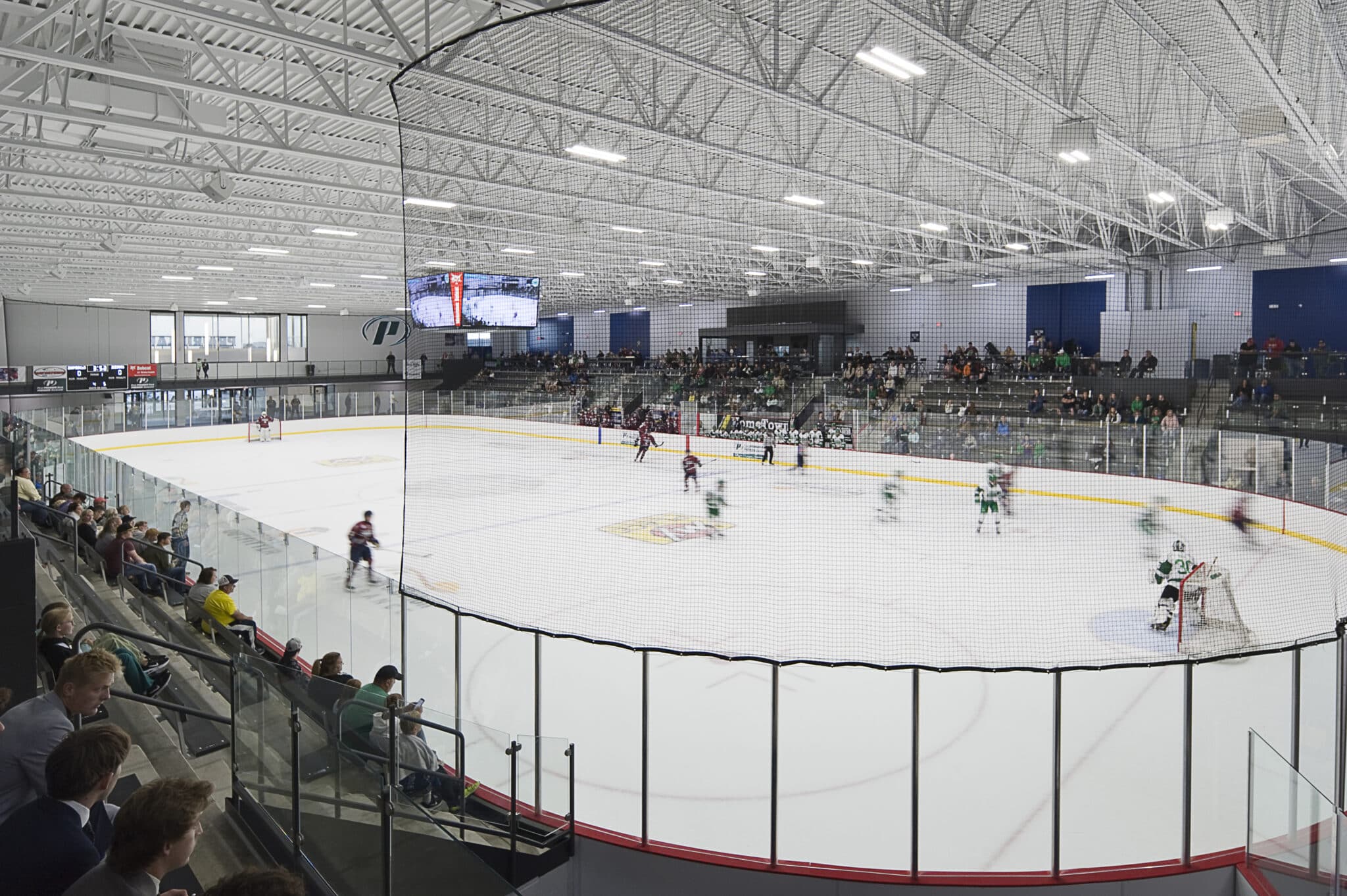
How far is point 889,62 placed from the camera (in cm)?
653

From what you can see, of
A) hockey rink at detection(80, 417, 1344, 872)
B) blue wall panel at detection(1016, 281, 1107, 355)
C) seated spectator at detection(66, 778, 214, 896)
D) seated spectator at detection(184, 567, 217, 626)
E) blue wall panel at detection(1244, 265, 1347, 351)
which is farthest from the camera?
blue wall panel at detection(1016, 281, 1107, 355)

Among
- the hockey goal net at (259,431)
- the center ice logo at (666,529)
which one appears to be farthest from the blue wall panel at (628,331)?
the center ice logo at (666,529)

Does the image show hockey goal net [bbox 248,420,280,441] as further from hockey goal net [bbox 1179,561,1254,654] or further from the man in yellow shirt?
hockey goal net [bbox 1179,561,1254,654]

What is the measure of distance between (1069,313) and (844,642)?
50.9 feet

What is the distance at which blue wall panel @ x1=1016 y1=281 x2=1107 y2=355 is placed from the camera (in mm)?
19531

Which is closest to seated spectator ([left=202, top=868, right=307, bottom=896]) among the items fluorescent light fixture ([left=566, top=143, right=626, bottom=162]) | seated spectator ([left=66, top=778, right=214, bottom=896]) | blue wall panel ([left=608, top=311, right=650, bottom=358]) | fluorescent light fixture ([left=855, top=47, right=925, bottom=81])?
seated spectator ([left=66, top=778, right=214, bottom=896])

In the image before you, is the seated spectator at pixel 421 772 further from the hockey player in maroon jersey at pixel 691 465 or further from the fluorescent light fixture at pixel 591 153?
the hockey player in maroon jersey at pixel 691 465

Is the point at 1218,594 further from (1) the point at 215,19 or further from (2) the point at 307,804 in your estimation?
(1) the point at 215,19

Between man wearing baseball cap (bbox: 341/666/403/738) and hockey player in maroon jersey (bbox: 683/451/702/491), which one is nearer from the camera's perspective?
man wearing baseball cap (bbox: 341/666/403/738)

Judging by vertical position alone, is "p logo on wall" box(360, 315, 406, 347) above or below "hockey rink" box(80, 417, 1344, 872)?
above

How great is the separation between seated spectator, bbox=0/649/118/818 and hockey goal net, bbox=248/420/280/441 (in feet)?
73.3

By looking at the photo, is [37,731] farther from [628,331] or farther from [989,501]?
[628,331]

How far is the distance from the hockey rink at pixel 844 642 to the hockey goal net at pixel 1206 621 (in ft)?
0.95

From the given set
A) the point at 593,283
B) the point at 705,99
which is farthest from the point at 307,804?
the point at 593,283
